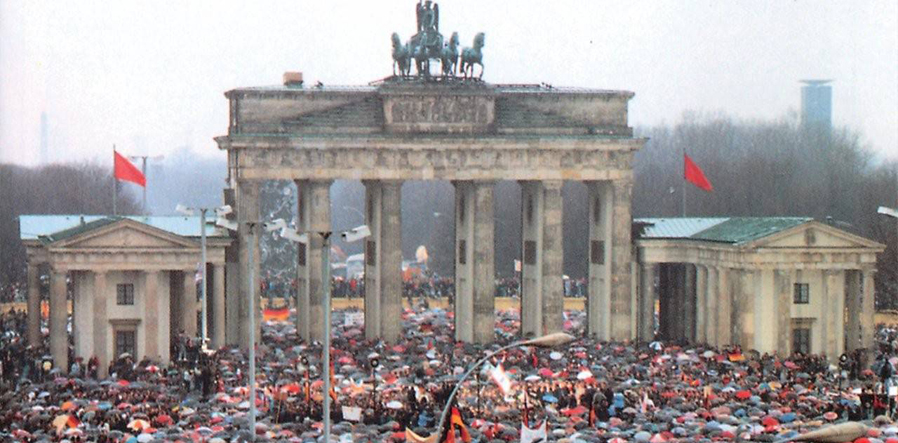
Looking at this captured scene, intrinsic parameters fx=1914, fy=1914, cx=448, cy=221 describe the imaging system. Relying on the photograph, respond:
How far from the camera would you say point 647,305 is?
9225cm

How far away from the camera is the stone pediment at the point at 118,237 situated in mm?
79062

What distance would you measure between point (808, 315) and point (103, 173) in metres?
67.3

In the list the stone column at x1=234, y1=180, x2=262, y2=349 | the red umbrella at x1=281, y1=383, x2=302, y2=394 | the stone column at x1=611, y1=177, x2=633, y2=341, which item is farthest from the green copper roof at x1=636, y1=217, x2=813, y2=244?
the red umbrella at x1=281, y1=383, x2=302, y2=394

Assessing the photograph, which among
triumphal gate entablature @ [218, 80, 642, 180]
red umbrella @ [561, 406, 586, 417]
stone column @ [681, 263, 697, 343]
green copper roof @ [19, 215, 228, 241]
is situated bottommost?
red umbrella @ [561, 406, 586, 417]

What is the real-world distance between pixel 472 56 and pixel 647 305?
588 inches

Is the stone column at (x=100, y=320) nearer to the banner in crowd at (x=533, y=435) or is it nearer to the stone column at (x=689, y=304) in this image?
Result: the stone column at (x=689, y=304)

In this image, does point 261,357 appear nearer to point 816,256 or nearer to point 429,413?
point 429,413

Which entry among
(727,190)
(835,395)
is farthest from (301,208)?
(727,190)

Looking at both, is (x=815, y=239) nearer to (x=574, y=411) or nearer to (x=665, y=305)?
(x=665, y=305)

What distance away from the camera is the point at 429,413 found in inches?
2525

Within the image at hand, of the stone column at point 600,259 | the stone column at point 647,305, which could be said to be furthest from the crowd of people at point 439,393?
the stone column at point 647,305

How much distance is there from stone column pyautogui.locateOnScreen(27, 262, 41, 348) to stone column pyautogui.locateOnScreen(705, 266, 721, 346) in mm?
30235

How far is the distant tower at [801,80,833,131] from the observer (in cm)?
11575

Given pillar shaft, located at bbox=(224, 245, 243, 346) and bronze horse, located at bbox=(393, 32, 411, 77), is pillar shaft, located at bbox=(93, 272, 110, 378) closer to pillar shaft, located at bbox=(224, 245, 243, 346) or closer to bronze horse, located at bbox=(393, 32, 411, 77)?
pillar shaft, located at bbox=(224, 245, 243, 346)
